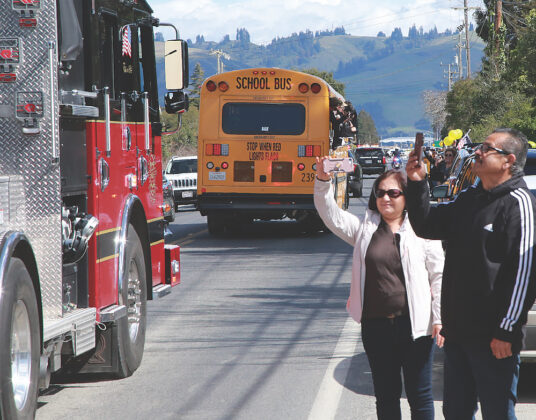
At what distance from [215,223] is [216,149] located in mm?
1924

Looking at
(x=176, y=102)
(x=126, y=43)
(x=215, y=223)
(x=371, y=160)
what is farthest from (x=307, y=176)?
(x=371, y=160)

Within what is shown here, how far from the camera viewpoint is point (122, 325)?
23.7 ft

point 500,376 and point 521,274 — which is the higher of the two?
point 521,274

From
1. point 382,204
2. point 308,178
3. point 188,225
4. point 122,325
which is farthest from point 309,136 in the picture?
point 382,204

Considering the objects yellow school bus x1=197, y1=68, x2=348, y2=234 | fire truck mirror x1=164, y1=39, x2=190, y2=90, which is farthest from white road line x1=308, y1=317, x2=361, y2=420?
yellow school bus x1=197, y1=68, x2=348, y2=234

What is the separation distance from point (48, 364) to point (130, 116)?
2.38m

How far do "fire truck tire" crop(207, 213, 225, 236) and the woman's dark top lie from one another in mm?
15534

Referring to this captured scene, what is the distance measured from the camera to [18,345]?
5.38 m

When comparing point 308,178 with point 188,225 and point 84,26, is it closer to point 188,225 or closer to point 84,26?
point 188,225

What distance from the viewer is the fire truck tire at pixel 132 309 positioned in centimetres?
730

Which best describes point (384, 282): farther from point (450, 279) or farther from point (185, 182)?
point (185, 182)

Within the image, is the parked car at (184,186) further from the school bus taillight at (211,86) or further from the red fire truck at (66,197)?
the red fire truck at (66,197)

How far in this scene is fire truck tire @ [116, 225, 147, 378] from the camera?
7.30 meters

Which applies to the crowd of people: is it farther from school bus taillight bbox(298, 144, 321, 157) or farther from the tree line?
the tree line
